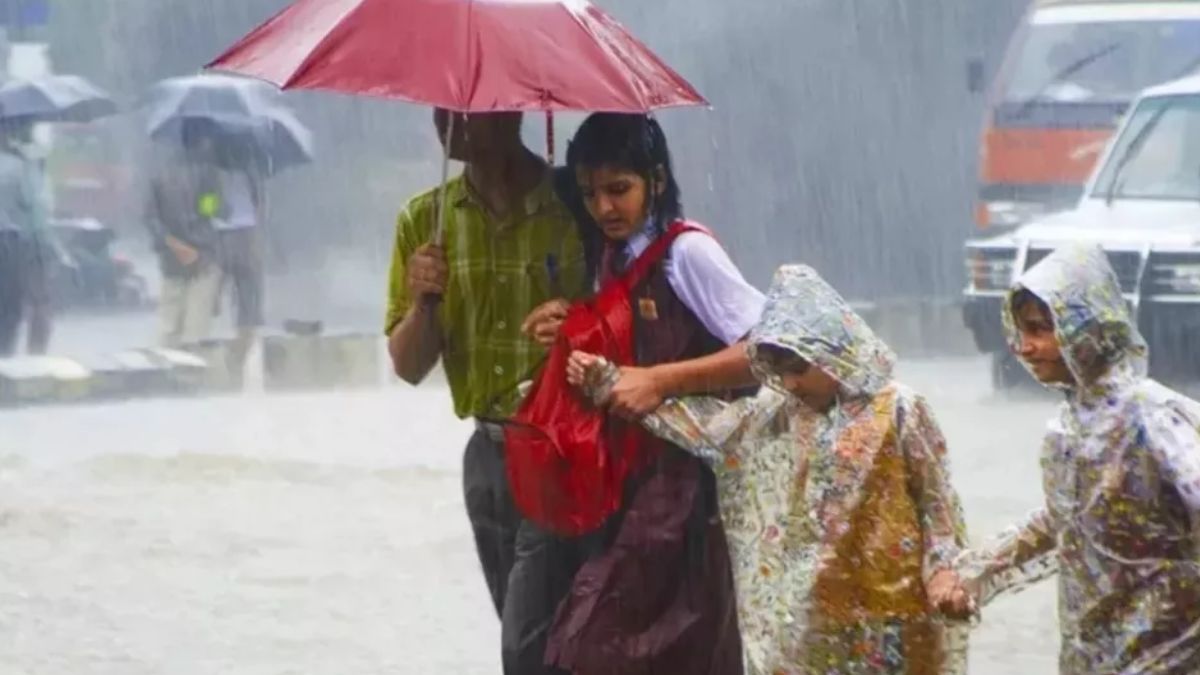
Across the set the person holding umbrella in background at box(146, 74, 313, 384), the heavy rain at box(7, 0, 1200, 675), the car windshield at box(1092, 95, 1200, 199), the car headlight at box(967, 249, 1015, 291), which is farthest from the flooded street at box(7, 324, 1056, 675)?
the person holding umbrella in background at box(146, 74, 313, 384)

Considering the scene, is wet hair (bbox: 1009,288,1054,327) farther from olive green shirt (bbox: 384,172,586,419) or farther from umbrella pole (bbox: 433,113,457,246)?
umbrella pole (bbox: 433,113,457,246)

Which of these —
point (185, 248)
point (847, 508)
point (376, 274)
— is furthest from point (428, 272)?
point (376, 274)

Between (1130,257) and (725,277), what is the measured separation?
30.4 ft

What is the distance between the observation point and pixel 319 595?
8852 millimetres

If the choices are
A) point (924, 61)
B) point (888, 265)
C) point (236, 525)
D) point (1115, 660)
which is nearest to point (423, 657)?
point (236, 525)

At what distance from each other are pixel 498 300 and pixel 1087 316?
1215 mm

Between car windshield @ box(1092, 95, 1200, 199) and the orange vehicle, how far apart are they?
190cm

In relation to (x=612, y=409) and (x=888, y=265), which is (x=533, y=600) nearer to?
(x=612, y=409)

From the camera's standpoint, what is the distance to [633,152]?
4715 millimetres

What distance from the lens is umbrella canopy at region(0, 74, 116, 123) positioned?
19.3 metres

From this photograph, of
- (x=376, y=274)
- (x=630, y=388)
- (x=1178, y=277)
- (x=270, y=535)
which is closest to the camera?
(x=630, y=388)

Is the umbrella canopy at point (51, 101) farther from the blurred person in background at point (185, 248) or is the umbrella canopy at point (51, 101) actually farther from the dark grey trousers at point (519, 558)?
the dark grey trousers at point (519, 558)

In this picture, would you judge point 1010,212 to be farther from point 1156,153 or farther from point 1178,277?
point 1178,277

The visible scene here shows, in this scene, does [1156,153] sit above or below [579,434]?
below
